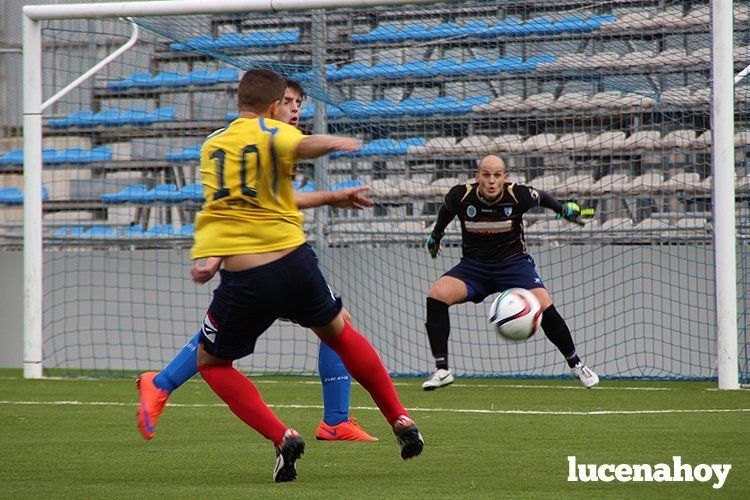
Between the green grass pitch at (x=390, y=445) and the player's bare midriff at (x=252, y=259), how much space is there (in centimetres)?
84

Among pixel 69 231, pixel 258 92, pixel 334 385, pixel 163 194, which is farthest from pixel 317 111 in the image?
pixel 258 92

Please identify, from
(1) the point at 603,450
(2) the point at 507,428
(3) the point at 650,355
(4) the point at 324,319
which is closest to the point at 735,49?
(3) the point at 650,355

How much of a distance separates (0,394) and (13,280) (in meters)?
3.45

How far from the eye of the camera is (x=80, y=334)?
11.6 metres

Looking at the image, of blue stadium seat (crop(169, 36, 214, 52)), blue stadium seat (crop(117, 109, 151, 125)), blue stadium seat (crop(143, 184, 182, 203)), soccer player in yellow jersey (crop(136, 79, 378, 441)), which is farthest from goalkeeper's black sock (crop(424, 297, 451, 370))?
blue stadium seat (crop(117, 109, 151, 125))

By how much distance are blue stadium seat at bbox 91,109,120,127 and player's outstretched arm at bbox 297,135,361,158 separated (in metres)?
9.60

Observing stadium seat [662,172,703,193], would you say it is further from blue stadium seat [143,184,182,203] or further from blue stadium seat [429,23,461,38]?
blue stadium seat [143,184,182,203]

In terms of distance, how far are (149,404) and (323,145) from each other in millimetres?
1584

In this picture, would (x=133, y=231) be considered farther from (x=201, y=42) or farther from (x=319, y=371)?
(x=319, y=371)

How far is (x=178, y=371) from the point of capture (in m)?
5.19

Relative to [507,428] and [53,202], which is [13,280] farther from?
[507,428]

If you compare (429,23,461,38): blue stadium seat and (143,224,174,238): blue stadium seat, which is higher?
(429,23,461,38): blue stadium seat

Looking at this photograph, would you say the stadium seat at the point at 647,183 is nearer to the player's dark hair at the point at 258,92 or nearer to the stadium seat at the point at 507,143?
the stadium seat at the point at 507,143

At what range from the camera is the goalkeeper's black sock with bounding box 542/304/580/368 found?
27.0ft
